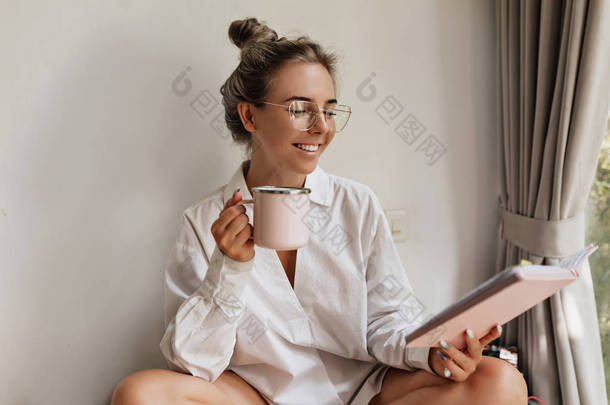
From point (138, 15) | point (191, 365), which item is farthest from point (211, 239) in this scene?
point (138, 15)

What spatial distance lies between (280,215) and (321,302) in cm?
44

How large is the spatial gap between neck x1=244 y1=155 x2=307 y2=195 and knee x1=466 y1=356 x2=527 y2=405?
625mm

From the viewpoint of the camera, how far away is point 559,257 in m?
1.65

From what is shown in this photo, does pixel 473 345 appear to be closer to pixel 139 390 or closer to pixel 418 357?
pixel 418 357

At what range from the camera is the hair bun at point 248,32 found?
141 cm

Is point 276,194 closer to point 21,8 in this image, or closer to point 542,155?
point 21,8

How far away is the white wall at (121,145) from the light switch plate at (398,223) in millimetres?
48

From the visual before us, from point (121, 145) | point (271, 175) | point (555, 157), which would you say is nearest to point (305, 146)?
point (271, 175)

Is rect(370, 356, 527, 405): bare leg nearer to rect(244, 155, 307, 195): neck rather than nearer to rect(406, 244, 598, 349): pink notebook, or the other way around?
rect(406, 244, 598, 349): pink notebook

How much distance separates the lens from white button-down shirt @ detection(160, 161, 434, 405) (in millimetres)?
1365

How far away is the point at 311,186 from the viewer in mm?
1469

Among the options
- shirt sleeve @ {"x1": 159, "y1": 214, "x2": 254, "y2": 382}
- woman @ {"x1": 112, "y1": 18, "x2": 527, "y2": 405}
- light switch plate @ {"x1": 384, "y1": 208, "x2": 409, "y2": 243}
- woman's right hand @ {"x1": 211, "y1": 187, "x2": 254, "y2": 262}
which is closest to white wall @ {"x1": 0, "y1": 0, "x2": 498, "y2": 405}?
light switch plate @ {"x1": 384, "y1": 208, "x2": 409, "y2": 243}

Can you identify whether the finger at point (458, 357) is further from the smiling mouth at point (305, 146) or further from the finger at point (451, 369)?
the smiling mouth at point (305, 146)

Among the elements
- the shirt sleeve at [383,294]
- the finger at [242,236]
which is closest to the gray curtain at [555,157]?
the shirt sleeve at [383,294]
